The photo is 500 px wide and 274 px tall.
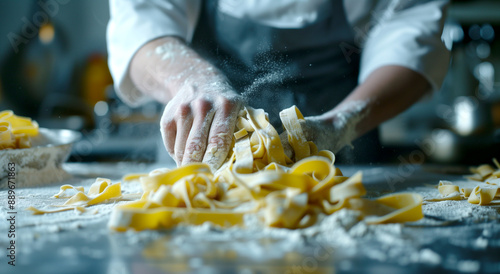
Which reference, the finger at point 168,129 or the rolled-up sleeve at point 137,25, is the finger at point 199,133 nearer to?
the finger at point 168,129

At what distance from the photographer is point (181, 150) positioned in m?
0.88

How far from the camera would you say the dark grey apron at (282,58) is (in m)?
0.92

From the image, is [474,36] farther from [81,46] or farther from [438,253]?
[438,253]

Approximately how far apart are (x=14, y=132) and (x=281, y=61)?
67 cm

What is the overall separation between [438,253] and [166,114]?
573 millimetres

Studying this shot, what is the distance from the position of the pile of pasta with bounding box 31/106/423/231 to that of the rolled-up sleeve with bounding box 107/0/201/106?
467 mm

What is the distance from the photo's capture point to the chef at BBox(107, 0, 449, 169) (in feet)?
2.98

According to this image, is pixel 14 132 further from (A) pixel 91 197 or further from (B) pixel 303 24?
(B) pixel 303 24

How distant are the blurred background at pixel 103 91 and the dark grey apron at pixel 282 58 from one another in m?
0.82

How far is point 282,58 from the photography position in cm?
96

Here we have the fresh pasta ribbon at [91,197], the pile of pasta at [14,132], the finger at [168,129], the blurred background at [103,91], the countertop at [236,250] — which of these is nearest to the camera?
the countertop at [236,250]

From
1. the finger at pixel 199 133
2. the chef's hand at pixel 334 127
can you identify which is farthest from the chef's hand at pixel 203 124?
the chef's hand at pixel 334 127

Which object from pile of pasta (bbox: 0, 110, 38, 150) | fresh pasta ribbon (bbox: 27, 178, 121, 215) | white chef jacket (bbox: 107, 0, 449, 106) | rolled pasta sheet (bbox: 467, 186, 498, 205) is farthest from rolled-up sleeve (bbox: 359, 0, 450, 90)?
pile of pasta (bbox: 0, 110, 38, 150)

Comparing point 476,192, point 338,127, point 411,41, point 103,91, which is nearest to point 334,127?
point 338,127
